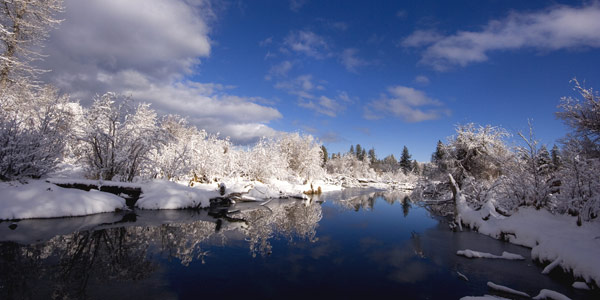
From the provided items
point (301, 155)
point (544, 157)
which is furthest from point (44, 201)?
point (301, 155)

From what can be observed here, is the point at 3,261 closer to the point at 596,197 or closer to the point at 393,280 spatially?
the point at 393,280

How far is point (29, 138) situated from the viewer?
10734 millimetres

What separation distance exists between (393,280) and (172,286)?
488 centimetres

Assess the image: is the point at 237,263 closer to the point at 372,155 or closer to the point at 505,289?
the point at 505,289

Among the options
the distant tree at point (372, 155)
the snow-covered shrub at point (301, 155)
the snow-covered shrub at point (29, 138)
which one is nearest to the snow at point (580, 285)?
the snow-covered shrub at point (29, 138)

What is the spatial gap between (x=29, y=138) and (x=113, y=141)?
4.21 meters

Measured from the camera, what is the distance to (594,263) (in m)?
5.65

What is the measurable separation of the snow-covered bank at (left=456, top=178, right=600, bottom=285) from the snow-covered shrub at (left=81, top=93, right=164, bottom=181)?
18348 mm

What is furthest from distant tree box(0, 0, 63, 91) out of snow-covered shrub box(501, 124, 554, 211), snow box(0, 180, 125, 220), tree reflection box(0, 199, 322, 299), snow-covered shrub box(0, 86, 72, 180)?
snow-covered shrub box(501, 124, 554, 211)

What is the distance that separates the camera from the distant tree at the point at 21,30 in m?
12.8

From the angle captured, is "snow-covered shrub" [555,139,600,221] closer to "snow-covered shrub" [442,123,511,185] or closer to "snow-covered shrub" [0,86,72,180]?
"snow-covered shrub" [442,123,511,185]

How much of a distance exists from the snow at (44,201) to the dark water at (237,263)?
769mm

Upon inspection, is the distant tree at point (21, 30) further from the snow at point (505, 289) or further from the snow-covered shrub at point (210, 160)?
the snow at point (505, 289)

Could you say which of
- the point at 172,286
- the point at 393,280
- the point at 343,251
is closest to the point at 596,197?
the point at 393,280
